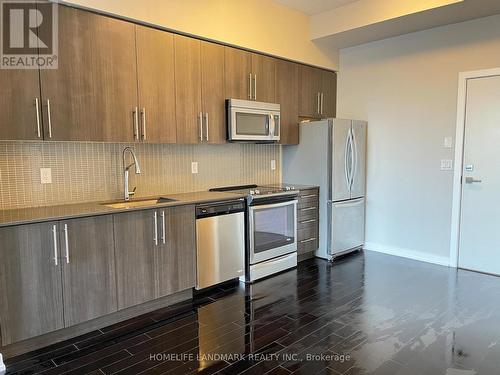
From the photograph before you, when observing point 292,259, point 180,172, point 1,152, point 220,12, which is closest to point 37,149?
point 1,152

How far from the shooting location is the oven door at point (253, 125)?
3744mm

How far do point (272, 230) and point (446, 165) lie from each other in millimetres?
2183

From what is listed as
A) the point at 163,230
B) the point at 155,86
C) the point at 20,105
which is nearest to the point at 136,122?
the point at 155,86

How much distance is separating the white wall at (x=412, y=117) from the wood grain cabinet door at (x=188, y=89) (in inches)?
95.6

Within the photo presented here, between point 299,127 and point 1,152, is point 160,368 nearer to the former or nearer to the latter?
point 1,152

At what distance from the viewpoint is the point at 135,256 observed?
2.84 m

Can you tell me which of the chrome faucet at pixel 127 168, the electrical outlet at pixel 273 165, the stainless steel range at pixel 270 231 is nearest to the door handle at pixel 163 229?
the chrome faucet at pixel 127 168

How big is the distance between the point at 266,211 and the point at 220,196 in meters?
0.59

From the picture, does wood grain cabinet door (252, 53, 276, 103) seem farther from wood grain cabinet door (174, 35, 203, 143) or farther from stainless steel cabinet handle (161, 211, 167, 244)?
stainless steel cabinet handle (161, 211, 167, 244)

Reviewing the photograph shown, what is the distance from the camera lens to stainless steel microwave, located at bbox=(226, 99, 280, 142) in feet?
12.2

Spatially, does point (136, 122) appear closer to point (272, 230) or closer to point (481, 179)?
point (272, 230)

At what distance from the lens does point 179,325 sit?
9.27 ft

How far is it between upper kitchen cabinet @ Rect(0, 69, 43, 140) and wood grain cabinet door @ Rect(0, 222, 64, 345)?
2.23 ft

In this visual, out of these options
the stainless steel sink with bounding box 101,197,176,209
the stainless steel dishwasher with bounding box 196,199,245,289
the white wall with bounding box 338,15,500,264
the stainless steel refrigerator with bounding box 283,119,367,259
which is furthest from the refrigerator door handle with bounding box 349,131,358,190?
the stainless steel sink with bounding box 101,197,176,209
